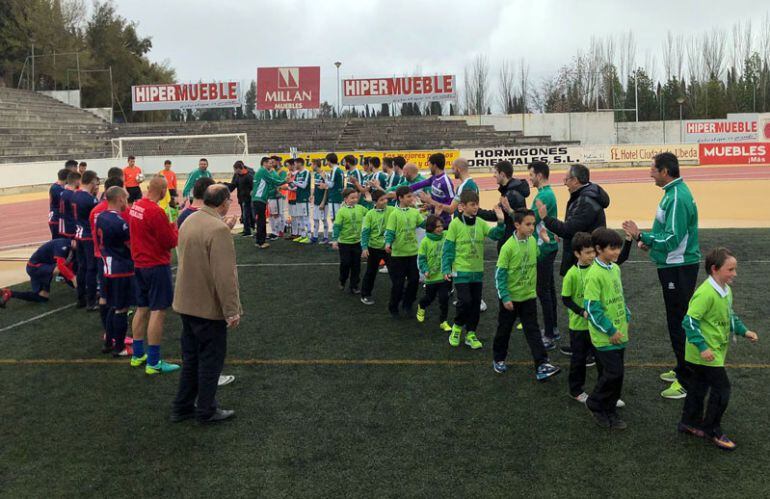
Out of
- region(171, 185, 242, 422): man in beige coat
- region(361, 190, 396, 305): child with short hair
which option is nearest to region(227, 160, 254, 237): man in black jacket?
region(361, 190, 396, 305): child with short hair

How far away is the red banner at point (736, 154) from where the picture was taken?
38.5 m

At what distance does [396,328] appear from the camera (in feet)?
28.1

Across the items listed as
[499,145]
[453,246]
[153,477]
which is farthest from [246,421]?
[499,145]

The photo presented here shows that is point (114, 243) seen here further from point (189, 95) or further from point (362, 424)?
point (189, 95)

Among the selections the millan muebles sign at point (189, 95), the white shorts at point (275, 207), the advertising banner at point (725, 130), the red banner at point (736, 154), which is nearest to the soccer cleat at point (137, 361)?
the white shorts at point (275, 207)

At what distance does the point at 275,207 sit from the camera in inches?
642

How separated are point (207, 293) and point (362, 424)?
179 centimetres

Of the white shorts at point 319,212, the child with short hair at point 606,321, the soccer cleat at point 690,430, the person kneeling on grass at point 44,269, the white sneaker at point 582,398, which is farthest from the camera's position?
the white shorts at point 319,212

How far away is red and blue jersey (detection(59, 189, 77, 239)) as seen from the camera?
31.9 ft

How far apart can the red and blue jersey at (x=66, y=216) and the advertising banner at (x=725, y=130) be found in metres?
48.0

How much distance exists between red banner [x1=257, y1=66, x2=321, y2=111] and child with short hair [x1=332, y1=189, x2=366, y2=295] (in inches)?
1630

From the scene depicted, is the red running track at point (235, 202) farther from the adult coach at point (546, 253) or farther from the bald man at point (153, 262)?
the adult coach at point (546, 253)

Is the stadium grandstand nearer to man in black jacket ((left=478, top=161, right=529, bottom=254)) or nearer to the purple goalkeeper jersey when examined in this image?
the purple goalkeeper jersey

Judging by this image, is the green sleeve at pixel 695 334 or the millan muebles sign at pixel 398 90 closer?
the green sleeve at pixel 695 334
